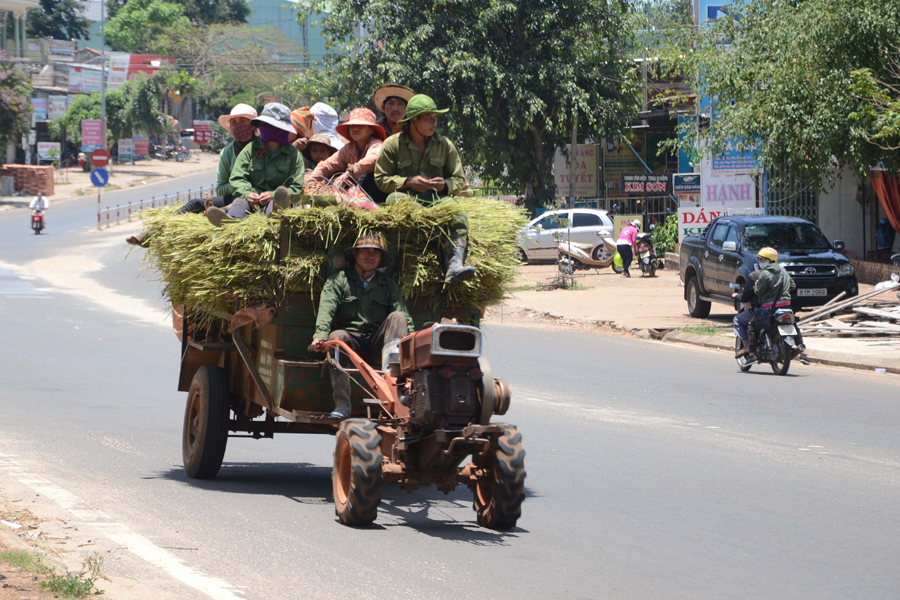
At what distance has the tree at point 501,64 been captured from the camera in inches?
1309

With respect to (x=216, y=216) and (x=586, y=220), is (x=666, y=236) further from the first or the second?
(x=216, y=216)

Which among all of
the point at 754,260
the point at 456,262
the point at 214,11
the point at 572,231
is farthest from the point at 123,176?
the point at 456,262

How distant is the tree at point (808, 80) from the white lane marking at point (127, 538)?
13285mm

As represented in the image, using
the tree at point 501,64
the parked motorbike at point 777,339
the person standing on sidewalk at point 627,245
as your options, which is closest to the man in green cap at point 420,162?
the parked motorbike at point 777,339

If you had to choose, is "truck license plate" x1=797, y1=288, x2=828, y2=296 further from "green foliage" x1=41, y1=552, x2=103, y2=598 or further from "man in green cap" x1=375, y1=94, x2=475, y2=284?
"green foliage" x1=41, y1=552, x2=103, y2=598

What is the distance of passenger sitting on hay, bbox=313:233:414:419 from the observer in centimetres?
717

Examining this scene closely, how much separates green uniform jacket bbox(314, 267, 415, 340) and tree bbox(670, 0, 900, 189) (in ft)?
38.7

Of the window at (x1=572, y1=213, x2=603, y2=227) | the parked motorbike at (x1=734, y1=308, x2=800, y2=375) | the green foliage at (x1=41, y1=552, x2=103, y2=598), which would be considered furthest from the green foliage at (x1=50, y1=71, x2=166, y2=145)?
the green foliage at (x1=41, y1=552, x2=103, y2=598)

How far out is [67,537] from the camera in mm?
6359

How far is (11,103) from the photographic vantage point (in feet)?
175

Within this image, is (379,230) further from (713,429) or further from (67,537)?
(713,429)

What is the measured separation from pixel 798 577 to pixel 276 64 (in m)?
87.9

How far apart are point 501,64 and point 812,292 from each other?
15.9 metres

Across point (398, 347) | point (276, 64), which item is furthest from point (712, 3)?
point (276, 64)
